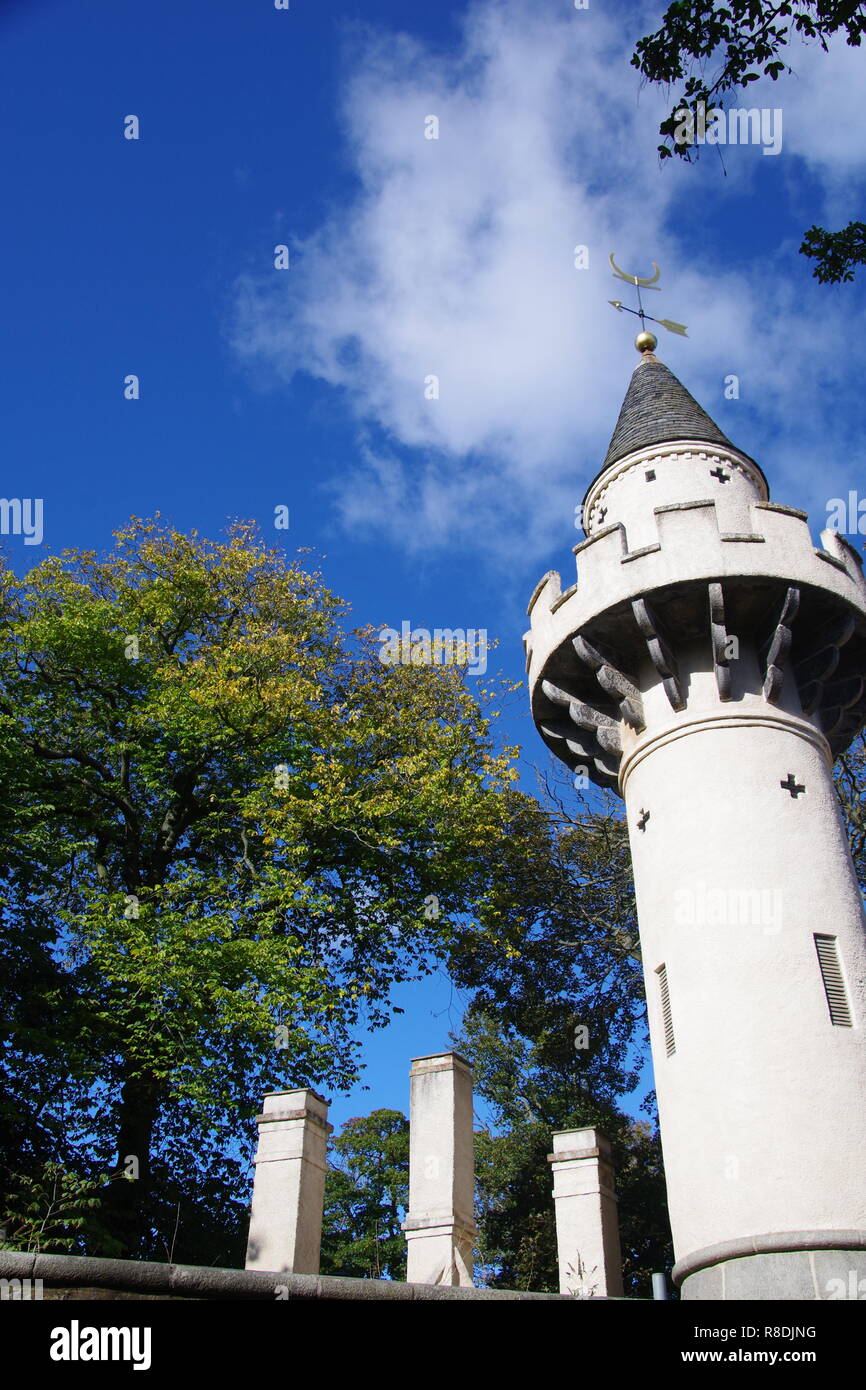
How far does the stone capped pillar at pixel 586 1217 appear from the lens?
10375 millimetres

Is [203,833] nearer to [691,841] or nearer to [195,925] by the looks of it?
[195,925]

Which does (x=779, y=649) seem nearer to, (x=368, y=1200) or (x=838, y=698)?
(x=838, y=698)

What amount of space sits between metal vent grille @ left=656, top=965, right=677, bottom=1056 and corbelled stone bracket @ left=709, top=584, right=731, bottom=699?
10.1 ft

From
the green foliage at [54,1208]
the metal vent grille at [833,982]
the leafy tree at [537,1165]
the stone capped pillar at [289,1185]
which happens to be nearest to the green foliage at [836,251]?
the metal vent grille at [833,982]

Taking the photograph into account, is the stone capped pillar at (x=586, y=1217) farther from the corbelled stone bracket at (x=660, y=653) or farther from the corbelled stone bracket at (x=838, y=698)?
the corbelled stone bracket at (x=838, y=698)

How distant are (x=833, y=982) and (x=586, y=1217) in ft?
11.1

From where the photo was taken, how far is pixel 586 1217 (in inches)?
421

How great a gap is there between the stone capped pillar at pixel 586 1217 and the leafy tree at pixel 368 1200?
24059 mm

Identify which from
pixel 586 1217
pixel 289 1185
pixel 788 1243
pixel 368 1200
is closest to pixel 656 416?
pixel 586 1217

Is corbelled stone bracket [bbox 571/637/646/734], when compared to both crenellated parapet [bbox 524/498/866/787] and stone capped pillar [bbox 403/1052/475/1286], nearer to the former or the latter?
crenellated parapet [bbox 524/498/866/787]

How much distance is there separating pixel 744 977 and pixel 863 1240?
230cm

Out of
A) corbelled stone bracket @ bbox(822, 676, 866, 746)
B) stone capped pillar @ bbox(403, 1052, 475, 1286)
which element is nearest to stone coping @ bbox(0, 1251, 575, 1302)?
stone capped pillar @ bbox(403, 1052, 475, 1286)

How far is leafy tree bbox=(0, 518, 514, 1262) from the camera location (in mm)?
16516

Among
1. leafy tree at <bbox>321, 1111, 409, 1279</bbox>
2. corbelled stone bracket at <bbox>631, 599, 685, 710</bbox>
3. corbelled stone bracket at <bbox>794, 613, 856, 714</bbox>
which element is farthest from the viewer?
leafy tree at <bbox>321, 1111, 409, 1279</bbox>
